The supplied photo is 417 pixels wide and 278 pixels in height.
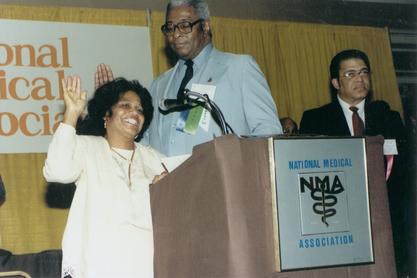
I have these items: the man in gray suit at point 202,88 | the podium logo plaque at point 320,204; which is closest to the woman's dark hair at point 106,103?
the man in gray suit at point 202,88

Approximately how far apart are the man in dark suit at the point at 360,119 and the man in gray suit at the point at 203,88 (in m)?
0.77

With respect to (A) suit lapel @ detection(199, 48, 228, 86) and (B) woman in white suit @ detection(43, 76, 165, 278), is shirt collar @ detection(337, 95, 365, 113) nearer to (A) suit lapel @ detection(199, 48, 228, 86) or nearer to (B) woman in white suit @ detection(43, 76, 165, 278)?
(A) suit lapel @ detection(199, 48, 228, 86)

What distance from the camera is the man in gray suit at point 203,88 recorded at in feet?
8.36

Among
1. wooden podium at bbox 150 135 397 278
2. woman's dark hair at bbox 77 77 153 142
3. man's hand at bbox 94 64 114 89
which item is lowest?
wooden podium at bbox 150 135 397 278

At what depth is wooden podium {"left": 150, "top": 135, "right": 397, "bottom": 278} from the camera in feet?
5.01

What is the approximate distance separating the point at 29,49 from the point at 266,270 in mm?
4420

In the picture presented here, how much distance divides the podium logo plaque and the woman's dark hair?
123cm

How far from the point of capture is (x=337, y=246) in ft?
5.25

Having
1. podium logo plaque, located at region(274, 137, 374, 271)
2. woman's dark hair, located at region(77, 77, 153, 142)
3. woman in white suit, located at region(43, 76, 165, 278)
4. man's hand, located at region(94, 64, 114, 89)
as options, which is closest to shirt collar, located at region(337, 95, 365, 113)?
woman's dark hair, located at region(77, 77, 153, 142)

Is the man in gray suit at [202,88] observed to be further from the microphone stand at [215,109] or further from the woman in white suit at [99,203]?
the microphone stand at [215,109]

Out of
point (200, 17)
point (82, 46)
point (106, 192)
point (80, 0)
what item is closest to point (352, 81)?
point (200, 17)

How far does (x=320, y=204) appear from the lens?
63.1 inches

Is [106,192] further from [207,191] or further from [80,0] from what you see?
[80,0]

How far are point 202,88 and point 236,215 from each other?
3.89 feet
